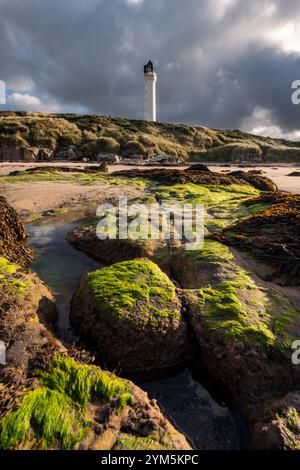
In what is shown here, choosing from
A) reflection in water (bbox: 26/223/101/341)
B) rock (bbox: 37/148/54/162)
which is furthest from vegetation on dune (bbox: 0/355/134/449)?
rock (bbox: 37/148/54/162)

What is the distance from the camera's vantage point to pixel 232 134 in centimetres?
5575

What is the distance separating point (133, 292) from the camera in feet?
12.7

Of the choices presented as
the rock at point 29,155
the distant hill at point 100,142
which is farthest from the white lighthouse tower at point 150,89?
the rock at point 29,155

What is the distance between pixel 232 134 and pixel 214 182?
48747 mm

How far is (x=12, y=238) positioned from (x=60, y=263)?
38.5 inches

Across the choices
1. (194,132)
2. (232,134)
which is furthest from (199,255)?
(232,134)

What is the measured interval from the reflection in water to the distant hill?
69.6ft

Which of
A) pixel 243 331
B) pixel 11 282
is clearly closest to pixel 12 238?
pixel 11 282

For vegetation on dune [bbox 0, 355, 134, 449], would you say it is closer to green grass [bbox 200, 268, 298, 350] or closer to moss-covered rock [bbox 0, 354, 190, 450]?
moss-covered rock [bbox 0, 354, 190, 450]

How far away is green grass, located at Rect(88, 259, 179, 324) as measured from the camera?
3580mm

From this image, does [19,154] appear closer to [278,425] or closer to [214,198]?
[214,198]

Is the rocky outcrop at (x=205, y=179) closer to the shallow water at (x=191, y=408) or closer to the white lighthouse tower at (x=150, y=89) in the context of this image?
the shallow water at (x=191, y=408)

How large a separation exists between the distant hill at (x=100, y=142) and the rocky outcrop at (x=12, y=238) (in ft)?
71.9

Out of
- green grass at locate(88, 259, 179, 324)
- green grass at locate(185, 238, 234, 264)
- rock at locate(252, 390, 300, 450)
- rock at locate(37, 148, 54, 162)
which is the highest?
rock at locate(37, 148, 54, 162)
